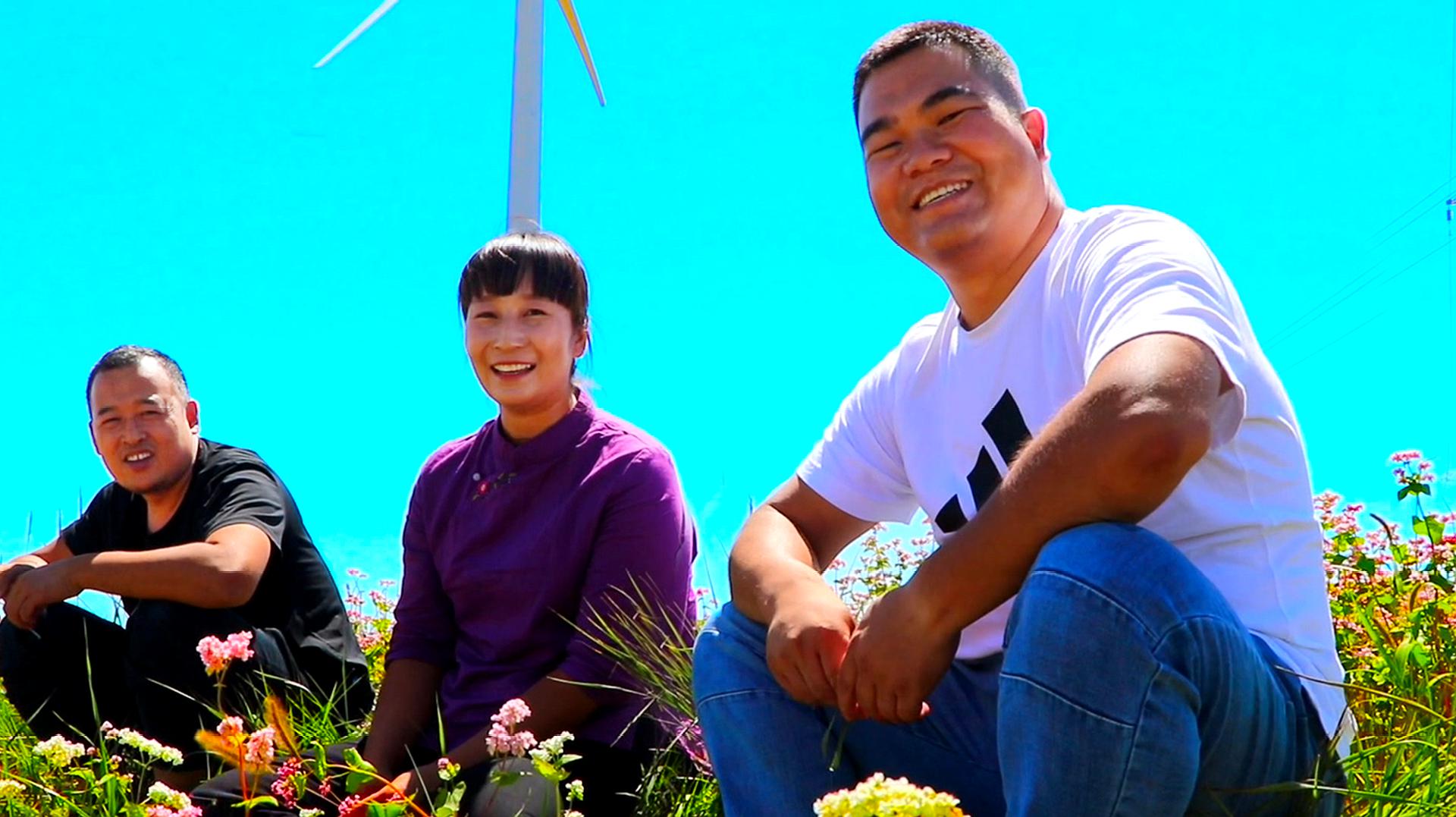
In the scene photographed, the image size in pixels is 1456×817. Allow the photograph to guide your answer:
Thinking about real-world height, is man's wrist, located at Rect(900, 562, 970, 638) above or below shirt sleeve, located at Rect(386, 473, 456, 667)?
below

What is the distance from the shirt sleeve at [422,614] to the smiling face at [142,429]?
1.18 meters

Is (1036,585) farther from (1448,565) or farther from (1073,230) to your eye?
(1448,565)

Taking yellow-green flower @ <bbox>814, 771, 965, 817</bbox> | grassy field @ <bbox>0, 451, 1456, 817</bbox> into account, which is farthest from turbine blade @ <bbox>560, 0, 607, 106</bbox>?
yellow-green flower @ <bbox>814, 771, 965, 817</bbox>

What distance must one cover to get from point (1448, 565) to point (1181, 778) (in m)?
3.04

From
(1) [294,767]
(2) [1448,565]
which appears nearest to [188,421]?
(1) [294,767]

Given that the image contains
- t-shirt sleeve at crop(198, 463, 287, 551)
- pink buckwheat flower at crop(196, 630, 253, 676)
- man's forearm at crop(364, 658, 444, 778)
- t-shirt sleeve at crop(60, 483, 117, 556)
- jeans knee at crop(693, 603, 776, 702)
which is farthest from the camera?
t-shirt sleeve at crop(60, 483, 117, 556)

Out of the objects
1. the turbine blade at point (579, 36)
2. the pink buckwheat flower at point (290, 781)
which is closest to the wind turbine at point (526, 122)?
the turbine blade at point (579, 36)

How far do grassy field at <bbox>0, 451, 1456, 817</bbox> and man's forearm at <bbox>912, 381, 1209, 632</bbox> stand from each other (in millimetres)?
597

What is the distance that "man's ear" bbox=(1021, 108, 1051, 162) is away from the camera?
3.16 meters

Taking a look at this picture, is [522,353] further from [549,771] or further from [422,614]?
[549,771]

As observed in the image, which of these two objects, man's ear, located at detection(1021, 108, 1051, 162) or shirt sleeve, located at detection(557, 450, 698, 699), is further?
shirt sleeve, located at detection(557, 450, 698, 699)

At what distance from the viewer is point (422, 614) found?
13.8ft

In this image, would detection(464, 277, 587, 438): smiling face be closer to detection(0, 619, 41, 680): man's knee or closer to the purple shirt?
the purple shirt

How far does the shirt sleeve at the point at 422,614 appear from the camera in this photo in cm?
420
